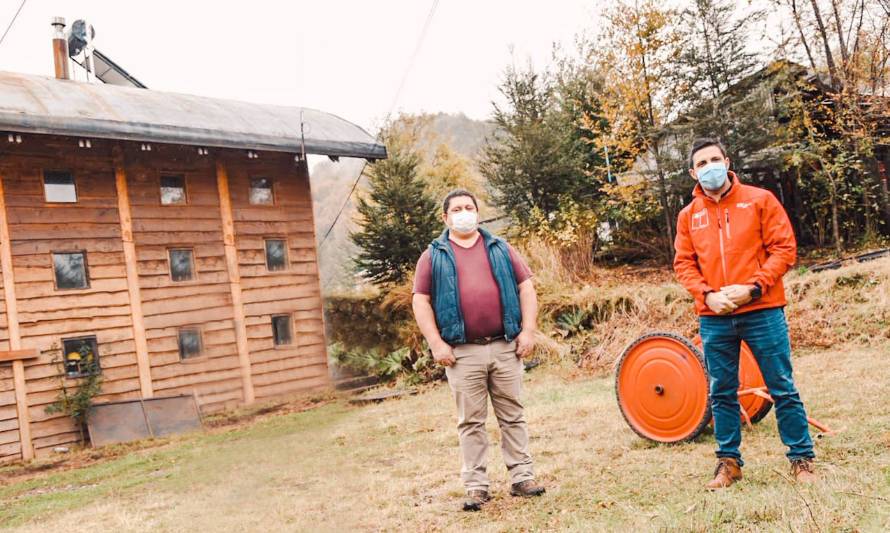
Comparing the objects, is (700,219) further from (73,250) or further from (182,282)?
(73,250)

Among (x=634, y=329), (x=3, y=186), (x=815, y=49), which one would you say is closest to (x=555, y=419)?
(x=634, y=329)

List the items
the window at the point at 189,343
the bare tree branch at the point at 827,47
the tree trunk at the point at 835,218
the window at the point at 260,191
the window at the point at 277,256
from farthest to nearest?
the bare tree branch at the point at 827,47, the tree trunk at the point at 835,218, the window at the point at 260,191, the window at the point at 277,256, the window at the point at 189,343

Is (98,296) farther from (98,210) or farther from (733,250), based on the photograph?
(733,250)

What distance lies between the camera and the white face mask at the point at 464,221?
9.39 feet

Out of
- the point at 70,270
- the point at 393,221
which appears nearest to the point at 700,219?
the point at 70,270

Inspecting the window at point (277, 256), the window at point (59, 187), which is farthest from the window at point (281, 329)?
the window at point (59, 187)

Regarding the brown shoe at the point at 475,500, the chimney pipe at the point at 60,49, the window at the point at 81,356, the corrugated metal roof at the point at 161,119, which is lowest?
the brown shoe at the point at 475,500

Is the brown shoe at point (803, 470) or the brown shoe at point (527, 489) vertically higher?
the brown shoe at point (803, 470)

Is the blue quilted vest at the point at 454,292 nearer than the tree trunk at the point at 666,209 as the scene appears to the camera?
Yes

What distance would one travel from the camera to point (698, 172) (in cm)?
274

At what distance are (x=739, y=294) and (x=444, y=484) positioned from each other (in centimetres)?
177

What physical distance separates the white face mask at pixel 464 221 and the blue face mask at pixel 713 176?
0.97 meters

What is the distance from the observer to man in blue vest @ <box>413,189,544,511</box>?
9.34 feet

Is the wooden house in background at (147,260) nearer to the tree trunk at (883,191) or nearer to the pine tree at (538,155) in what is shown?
the pine tree at (538,155)
